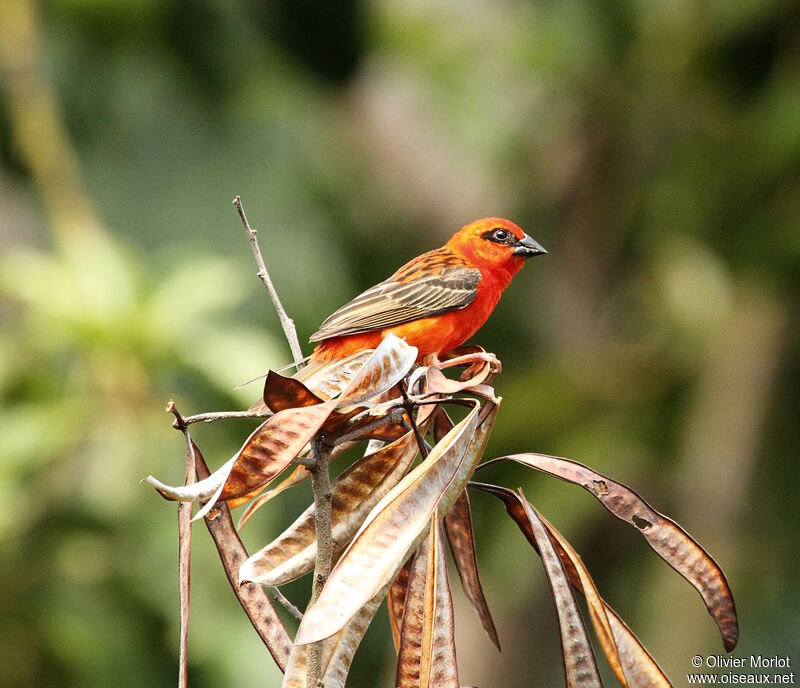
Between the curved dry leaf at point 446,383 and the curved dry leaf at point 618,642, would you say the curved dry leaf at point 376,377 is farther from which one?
the curved dry leaf at point 618,642

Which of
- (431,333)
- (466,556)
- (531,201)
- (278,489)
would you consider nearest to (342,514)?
(278,489)

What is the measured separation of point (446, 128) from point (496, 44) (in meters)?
0.83

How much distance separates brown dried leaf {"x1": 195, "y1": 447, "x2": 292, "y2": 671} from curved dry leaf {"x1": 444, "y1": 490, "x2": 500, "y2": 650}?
348 millimetres

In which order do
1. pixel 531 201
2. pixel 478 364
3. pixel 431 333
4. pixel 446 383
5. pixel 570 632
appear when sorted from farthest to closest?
1. pixel 531 201
2. pixel 431 333
3. pixel 478 364
4. pixel 446 383
5. pixel 570 632

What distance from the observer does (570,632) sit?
1.77m

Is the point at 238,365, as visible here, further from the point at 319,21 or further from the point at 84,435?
the point at 319,21

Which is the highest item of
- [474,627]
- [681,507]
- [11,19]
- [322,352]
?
[11,19]

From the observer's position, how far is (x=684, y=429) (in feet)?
26.7

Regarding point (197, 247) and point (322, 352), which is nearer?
point (322, 352)

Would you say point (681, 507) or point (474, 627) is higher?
point (681, 507)

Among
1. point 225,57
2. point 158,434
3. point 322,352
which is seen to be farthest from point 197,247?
point 322,352

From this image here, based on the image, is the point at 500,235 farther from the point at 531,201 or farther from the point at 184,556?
the point at 531,201

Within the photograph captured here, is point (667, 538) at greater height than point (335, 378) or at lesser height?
lesser

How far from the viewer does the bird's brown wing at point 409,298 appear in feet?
11.3
